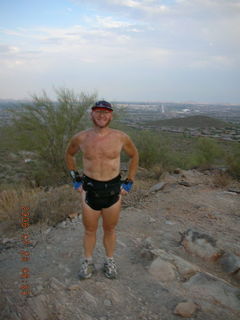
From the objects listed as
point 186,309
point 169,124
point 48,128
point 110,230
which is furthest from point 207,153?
point 169,124

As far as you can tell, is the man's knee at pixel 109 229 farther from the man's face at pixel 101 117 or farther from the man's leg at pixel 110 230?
Answer: the man's face at pixel 101 117

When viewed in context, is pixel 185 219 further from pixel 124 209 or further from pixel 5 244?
pixel 5 244

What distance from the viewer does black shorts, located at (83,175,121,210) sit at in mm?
3285

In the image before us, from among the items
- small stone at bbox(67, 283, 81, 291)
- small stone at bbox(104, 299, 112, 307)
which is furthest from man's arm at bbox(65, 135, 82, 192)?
small stone at bbox(104, 299, 112, 307)

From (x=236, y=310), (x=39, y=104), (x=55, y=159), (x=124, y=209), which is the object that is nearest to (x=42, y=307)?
(x=236, y=310)

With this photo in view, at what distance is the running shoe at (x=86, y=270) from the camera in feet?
11.2

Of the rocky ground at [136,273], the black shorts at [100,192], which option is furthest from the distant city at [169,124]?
the black shorts at [100,192]

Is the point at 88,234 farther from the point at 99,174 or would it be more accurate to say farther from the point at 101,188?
the point at 99,174

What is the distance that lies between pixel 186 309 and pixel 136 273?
86cm

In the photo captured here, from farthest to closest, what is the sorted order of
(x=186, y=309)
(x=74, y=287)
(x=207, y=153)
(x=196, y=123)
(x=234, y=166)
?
(x=196, y=123) → (x=207, y=153) → (x=234, y=166) → (x=74, y=287) → (x=186, y=309)

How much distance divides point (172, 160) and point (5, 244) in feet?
35.7

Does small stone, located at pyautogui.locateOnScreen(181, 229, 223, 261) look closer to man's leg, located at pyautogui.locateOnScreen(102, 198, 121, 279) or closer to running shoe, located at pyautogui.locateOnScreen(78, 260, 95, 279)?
man's leg, located at pyautogui.locateOnScreen(102, 198, 121, 279)

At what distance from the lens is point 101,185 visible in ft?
10.8

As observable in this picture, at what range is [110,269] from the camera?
350cm
